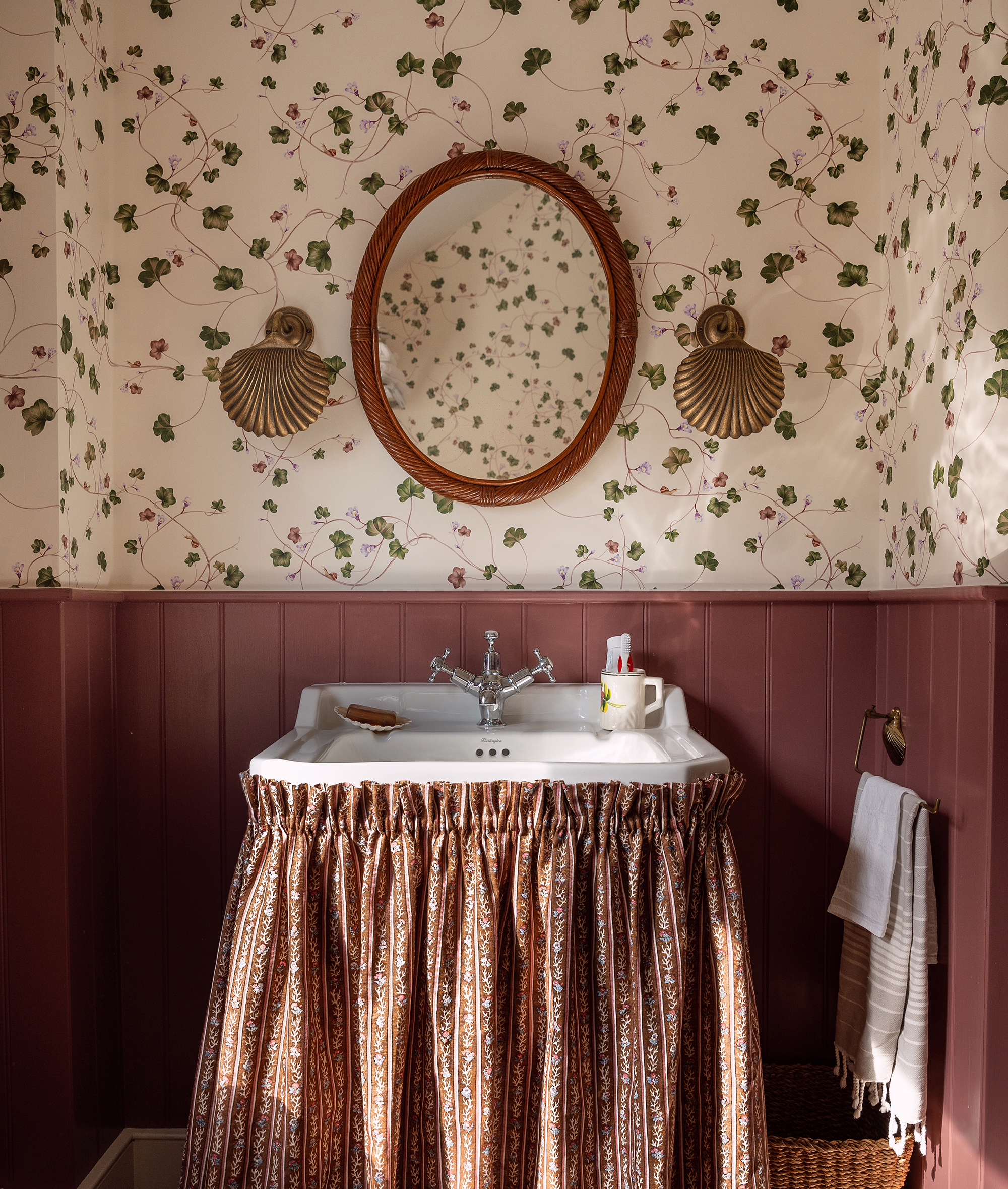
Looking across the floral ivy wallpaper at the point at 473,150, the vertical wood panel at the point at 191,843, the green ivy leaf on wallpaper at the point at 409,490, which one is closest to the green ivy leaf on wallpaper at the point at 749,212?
the floral ivy wallpaper at the point at 473,150

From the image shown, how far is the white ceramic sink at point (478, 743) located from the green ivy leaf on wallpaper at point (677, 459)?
17.9 inches

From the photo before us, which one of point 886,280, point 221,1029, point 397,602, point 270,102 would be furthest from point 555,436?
point 221,1029

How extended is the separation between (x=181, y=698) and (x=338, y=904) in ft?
2.26

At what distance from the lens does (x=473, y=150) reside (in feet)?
5.52

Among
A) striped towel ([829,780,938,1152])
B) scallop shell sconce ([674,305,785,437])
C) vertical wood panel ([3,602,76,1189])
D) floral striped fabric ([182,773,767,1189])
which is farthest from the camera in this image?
scallop shell sconce ([674,305,785,437])

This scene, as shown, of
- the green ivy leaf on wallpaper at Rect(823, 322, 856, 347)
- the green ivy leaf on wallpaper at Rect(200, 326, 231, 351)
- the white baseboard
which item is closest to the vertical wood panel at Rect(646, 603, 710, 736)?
the green ivy leaf on wallpaper at Rect(823, 322, 856, 347)

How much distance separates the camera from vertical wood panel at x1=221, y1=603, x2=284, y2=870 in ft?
5.54

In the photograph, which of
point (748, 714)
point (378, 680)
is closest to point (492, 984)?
point (378, 680)

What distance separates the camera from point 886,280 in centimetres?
167

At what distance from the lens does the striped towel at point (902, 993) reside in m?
1.35

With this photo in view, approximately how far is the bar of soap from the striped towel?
0.92 m

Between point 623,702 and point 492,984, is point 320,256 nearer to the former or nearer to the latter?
point 623,702

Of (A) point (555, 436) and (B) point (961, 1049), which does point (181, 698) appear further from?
(B) point (961, 1049)

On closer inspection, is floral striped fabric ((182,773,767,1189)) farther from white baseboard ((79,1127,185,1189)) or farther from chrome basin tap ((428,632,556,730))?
white baseboard ((79,1127,185,1189))
